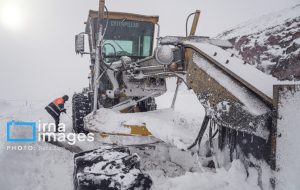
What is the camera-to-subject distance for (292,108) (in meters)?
1.63

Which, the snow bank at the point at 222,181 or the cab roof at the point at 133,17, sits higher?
the cab roof at the point at 133,17

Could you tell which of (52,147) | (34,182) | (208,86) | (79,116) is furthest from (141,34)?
(208,86)

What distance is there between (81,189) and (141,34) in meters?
4.25

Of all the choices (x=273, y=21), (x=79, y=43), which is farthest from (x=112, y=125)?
(x=273, y=21)

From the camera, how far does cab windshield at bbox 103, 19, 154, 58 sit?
5695 millimetres

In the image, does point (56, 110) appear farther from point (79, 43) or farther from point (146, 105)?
point (79, 43)

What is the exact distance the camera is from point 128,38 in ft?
19.4

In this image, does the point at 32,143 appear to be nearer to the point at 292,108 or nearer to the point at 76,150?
the point at 76,150

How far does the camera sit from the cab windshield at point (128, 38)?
18.7 feet

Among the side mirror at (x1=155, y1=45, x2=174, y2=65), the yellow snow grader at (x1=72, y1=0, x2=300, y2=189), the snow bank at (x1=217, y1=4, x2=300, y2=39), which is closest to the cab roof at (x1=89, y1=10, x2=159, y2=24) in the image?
the yellow snow grader at (x1=72, y1=0, x2=300, y2=189)

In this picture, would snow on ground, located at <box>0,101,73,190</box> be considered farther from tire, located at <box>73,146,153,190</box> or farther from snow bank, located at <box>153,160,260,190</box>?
snow bank, located at <box>153,160,260,190</box>
